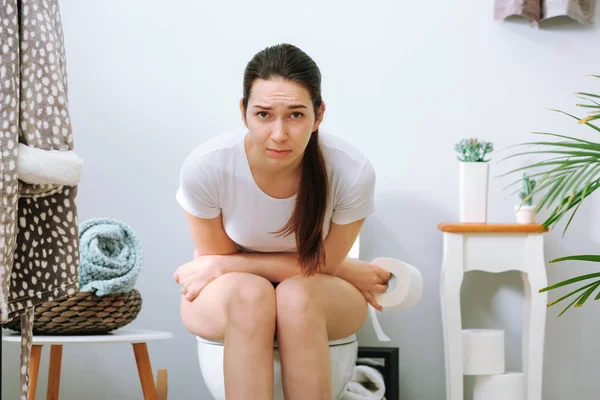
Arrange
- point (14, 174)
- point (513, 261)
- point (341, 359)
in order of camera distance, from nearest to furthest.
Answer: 1. point (14, 174)
2. point (341, 359)
3. point (513, 261)

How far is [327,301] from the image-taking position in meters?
1.34

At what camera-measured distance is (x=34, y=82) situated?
0.85 m

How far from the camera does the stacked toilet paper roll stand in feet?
6.07

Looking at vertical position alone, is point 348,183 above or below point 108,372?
above

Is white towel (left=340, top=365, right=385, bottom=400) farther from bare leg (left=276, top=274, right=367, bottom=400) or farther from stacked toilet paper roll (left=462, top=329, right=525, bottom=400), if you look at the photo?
bare leg (left=276, top=274, right=367, bottom=400)

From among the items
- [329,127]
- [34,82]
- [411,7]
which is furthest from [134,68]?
[34,82]

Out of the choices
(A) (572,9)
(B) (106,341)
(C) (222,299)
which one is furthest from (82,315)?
(A) (572,9)

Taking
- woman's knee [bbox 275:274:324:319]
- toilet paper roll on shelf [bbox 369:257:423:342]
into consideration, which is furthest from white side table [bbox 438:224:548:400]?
woman's knee [bbox 275:274:324:319]

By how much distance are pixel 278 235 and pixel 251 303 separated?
203 mm

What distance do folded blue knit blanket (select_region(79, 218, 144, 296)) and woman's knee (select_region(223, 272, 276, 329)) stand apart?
0.37 m

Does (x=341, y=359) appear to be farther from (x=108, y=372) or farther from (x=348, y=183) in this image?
(x=108, y=372)

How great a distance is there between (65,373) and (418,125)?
125cm

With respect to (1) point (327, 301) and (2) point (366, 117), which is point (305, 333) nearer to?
(1) point (327, 301)

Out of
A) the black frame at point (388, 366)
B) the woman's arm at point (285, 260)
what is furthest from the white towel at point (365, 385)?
the woman's arm at point (285, 260)
